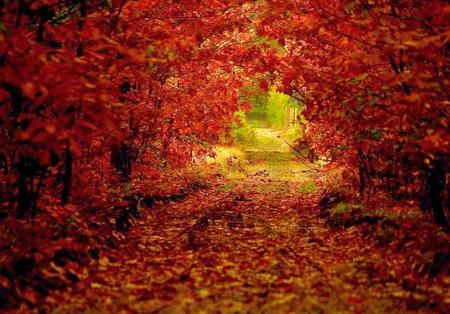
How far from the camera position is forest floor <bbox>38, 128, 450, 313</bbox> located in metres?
5.47

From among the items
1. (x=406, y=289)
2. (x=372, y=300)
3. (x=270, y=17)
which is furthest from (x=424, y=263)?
(x=270, y=17)

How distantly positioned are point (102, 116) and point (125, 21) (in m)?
2.98

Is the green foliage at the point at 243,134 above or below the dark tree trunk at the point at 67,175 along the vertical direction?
below

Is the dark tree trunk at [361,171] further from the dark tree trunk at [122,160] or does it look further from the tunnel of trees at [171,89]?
the dark tree trunk at [122,160]

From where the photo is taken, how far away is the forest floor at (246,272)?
5.47 m

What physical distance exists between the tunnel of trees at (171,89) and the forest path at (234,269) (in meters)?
1.15

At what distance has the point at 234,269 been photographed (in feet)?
22.8

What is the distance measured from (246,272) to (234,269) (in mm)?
217

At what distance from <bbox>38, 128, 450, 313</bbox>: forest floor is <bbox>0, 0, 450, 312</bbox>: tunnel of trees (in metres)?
1.11

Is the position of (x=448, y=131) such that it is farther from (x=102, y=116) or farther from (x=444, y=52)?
(x=102, y=116)

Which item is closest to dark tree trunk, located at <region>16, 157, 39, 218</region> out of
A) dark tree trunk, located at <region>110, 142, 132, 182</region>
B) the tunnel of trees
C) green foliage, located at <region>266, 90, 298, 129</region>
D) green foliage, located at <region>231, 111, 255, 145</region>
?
the tunnel of trees

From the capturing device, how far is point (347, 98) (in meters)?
8.16

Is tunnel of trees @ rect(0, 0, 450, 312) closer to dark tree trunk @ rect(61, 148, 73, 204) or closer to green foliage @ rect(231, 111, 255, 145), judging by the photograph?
dark tree trunk @ rect(61, 148, 73, 204)

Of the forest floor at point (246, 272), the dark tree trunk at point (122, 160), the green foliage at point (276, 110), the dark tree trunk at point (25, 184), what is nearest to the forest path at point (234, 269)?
the forest floor at point (246, 272)
